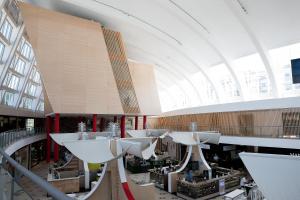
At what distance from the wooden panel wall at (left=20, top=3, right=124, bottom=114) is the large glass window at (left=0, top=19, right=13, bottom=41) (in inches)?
47.4

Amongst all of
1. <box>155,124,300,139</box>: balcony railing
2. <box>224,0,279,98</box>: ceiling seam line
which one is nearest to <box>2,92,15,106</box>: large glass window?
<box>155,124,300,139</box>: balcony railing

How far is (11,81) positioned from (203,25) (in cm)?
1784

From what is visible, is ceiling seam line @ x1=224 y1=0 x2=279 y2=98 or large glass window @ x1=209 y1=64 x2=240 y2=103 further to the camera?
large glass window @ x1=209 y1=64 x2=240 y2=103

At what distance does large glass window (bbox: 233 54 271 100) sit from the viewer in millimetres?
23266

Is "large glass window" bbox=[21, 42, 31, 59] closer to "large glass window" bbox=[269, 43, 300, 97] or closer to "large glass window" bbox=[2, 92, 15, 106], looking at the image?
"large glass window" bbox=[2, 92, 15, 106]

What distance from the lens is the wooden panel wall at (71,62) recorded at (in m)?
18.2

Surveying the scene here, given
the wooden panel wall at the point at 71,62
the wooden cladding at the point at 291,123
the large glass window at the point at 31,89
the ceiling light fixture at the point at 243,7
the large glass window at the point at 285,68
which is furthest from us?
the large glass window at the point at 31,89

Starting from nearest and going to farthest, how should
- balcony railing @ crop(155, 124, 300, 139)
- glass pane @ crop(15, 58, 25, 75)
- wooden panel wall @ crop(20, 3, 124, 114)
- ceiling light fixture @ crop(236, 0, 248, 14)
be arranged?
balcony railing @ crop(155, 124, 300, 139)
ceiling light fixture @ crop(236, 0, 248, 14)
wooden panel wall @ crop(20, 3, 124, 114)
glass pane @ crop(15, 58, 25, 75)

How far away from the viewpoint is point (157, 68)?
35438 millimetres

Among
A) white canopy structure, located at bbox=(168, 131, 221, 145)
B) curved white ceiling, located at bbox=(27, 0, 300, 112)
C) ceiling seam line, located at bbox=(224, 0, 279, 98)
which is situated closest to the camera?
white canopy structure, located at bbox=(168, 131, 221, 145)

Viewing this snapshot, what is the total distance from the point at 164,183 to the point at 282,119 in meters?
8.48

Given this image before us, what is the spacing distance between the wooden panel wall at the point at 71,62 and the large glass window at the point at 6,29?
1.20 m

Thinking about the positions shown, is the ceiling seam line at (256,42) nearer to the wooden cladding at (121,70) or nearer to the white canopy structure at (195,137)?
the white canopy structure at (195,137)

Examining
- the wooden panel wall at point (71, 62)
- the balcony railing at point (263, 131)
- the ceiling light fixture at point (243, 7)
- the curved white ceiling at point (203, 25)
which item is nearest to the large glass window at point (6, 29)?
the wooden panel wall at point (71, 62)
